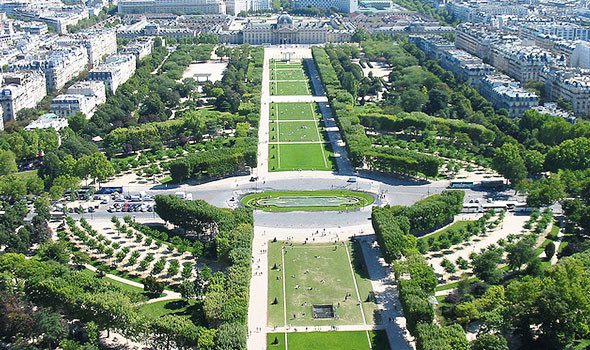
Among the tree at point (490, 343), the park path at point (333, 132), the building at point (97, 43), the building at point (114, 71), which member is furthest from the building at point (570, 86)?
the building at point (97, 43)

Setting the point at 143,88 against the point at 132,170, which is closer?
the point at 132,170

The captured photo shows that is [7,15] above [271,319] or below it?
above

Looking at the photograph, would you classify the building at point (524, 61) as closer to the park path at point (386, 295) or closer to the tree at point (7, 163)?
the park path at point (386, 295)

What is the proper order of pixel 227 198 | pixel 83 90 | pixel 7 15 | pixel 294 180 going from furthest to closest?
pixel 7 15 < pixel 83 90 < pixel 294 180 < pixel 227 198

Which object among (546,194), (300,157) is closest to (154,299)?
(300,157)

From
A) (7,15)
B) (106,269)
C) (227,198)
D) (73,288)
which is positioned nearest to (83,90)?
(227,198)

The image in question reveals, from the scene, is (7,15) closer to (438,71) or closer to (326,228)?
(438,71)

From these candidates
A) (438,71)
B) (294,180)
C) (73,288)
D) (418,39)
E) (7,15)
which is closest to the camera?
(73,288)
